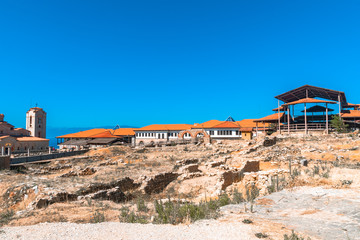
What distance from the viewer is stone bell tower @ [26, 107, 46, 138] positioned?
251 ft

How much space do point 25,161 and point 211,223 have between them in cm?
2780

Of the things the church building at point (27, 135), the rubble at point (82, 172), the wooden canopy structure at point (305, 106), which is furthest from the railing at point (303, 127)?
the church building at point (27, 135)

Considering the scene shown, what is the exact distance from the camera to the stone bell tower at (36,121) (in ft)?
251

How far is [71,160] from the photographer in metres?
29.5

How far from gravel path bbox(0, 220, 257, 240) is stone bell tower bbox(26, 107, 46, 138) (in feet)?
272

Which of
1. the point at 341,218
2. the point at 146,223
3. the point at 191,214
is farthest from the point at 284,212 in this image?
the point at 146,223

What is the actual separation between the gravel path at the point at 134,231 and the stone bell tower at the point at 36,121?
8288cm

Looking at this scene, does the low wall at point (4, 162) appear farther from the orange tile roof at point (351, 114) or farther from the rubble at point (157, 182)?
the orange tile roof at point (351, 114)

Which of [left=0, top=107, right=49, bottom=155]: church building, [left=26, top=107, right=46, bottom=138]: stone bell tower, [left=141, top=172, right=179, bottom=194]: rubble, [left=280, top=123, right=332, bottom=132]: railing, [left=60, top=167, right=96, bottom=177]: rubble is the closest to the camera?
[left=141, top=172, right=179, bottom=194]: rubble

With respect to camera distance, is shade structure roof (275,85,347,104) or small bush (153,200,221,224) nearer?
small bush (153,200,221,224)

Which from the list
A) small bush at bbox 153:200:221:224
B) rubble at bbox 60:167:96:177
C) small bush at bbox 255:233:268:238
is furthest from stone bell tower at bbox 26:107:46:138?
small bush at bbox 255:233:268:238

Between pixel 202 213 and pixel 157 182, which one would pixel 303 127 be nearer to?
pixel 157 182

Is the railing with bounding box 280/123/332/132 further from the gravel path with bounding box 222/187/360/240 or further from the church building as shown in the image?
the church building

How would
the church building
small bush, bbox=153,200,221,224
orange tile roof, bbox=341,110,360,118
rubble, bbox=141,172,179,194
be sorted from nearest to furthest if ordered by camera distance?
small bush, bbox=153,200,221,224 → rubble, bbox=141,172,179,194 → orange tile roof, bbox=341,110,360,118 → the church building
